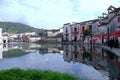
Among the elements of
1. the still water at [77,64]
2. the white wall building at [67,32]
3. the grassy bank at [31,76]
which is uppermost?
the white wall building at [67,32]

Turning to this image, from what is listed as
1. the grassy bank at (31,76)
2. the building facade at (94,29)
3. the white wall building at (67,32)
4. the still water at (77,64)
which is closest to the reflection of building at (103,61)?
the still water at (77,64)

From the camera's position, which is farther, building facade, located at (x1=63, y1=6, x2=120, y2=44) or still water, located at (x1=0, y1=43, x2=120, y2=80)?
building facade, located at (x1=63, y1=6, x2=120, y2=44)

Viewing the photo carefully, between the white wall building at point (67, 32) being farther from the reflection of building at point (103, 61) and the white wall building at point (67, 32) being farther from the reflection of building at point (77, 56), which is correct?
the reflection of building at point (103, 61)

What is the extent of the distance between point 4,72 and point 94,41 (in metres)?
62.6

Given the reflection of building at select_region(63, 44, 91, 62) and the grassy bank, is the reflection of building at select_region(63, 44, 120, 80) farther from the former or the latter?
the grassy bank

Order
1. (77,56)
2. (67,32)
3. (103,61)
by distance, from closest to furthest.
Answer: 1. (103,61)
2. (77,56)
3. (67,32)

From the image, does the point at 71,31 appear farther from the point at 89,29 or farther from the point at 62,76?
the point at 62,76

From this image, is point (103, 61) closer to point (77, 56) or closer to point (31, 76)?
point (77, 56)

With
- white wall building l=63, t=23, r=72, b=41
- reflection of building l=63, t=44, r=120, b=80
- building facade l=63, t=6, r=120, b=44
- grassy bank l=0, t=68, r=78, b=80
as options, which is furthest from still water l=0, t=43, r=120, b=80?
white wall building l=63, t=23, r=72, b=41

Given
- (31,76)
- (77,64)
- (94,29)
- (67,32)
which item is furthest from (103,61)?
(67,32)

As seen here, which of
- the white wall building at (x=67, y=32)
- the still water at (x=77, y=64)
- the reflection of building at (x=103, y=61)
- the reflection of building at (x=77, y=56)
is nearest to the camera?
the still water at (x=77, y=64)

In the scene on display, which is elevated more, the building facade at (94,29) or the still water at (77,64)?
the building facade at (94,29)

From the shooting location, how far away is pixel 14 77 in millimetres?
10602

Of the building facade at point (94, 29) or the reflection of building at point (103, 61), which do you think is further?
the building facade at point (94, 29)
